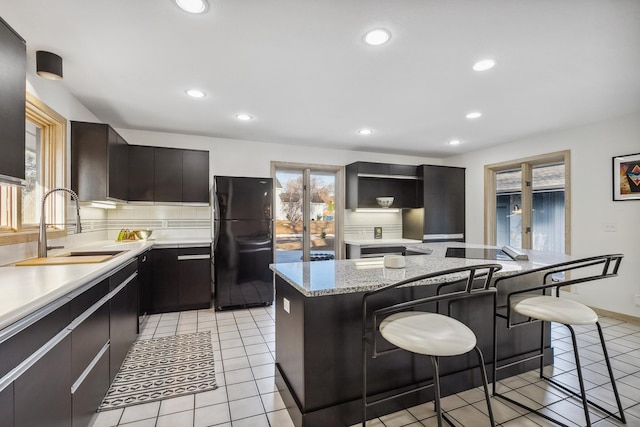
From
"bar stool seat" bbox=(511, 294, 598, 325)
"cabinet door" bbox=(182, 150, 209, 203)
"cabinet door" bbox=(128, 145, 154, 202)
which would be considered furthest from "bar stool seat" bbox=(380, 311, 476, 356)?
"cabinet door" bbox=(128, 145, 154, 202)

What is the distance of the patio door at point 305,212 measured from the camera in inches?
200

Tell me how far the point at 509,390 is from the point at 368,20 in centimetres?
268

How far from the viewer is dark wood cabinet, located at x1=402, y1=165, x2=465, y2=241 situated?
5.39 meters

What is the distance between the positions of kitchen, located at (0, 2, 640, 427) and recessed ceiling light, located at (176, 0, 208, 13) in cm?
93

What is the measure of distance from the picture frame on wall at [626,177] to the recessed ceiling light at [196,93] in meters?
4.85

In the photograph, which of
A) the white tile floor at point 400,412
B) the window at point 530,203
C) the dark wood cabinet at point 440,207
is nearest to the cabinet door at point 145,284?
the white tile floor at point 400,412

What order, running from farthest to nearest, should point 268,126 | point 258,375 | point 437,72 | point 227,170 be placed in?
1. point 227,170
2. point 268,126
3. point 437,72
4. point 258,375

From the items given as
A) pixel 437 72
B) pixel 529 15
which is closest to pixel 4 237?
pixel 437 72

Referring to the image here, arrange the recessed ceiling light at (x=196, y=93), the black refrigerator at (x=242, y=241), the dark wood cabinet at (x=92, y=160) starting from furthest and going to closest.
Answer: the black refrigerator at (x=242, y=241)
the dark wood cabinet at (x=92, y=160)
the recessed ceiling light at (x=196, y=93)

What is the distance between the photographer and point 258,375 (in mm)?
2350

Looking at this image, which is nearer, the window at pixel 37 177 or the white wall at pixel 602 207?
the window at pixel 37 177

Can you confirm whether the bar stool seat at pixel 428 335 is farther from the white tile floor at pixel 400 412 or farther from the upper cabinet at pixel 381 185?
the upper cabinet at pixel 381 185

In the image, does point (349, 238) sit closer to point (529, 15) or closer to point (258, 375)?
point (258, 375)

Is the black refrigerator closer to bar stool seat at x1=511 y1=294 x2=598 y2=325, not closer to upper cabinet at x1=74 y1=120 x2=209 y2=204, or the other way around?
upper cabinet at x1=74 y1=120 x2=209 y2=204
